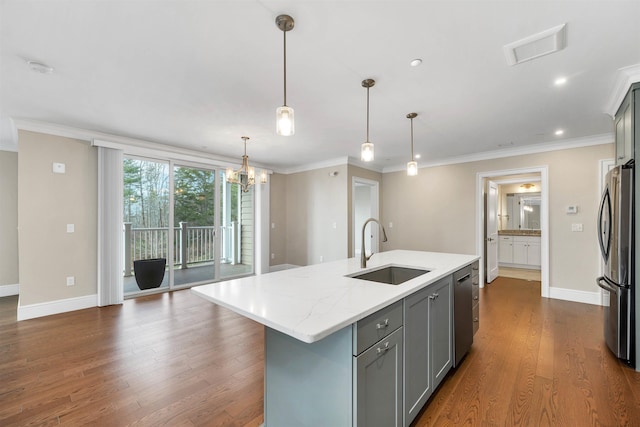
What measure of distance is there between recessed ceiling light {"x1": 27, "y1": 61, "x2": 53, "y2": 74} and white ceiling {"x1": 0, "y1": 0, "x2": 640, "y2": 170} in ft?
0.17

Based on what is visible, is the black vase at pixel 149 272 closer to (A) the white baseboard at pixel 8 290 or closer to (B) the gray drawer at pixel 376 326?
(A) the white baseboard at pixel 8 290

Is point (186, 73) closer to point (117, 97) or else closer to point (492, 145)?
point (117, 97)

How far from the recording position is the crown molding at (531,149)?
4.06m

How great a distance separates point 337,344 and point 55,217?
4.42 metres

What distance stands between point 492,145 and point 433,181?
134 cm

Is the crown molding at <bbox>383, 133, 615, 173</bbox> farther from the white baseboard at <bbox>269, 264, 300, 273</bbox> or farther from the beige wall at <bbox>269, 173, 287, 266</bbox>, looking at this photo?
the white baseboard at <bbox>269, 264, 300, 273</bbox>

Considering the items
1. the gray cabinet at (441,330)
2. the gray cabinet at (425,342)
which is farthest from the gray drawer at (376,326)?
the gray cabinet at (441,330)

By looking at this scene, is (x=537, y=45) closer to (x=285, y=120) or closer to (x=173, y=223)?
(x=285, y=120)

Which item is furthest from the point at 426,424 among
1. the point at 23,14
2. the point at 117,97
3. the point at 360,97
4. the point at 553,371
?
the point at 117,97

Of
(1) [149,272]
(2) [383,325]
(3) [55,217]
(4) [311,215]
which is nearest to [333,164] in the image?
(4) [311,215]

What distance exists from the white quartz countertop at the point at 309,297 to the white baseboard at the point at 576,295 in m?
3.54

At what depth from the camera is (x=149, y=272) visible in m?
4.63

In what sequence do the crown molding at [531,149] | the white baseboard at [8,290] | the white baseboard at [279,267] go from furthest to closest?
the white baseboard at [279,267], the white baseboard at [8,290], the crown molding at [531,149]

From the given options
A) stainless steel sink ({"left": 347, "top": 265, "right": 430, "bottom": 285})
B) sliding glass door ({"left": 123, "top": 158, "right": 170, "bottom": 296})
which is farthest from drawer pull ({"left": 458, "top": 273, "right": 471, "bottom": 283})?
sliding glass door ({"left": 123, "top": 158, "right": 170, "bottom": 296})
